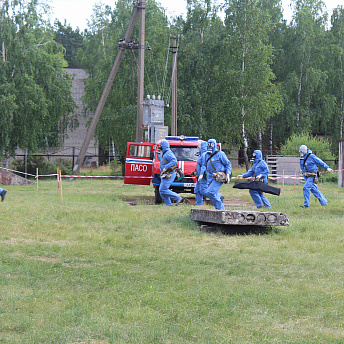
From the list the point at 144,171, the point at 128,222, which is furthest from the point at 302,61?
the point at 128,222

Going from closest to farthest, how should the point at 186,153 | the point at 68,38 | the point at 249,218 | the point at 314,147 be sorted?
the point at 249,218
the point at 186,153
the point at 314,147
the point at 68,38

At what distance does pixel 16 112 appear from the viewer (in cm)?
2922

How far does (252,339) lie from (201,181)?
1040cm

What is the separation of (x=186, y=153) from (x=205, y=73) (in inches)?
763

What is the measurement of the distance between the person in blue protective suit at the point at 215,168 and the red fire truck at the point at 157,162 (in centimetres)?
295

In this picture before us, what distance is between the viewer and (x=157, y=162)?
17531mm

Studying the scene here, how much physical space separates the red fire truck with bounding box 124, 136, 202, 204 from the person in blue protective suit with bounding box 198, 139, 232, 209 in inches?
116

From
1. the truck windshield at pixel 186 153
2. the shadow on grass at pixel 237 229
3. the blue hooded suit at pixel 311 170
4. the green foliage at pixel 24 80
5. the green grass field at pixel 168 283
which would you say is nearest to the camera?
the green grass field at pixel 168 283

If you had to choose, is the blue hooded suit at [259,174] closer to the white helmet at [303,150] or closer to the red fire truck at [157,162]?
the white helmet at [303,150]

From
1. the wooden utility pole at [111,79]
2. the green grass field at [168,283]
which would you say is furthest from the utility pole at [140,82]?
the green grass field at [168,283]

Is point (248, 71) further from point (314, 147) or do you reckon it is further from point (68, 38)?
point (68, 38)

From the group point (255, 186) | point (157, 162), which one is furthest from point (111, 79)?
point (255, 186)

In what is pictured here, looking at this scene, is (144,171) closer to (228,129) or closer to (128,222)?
(128,222)

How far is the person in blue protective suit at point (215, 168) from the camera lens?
13.1 metres
